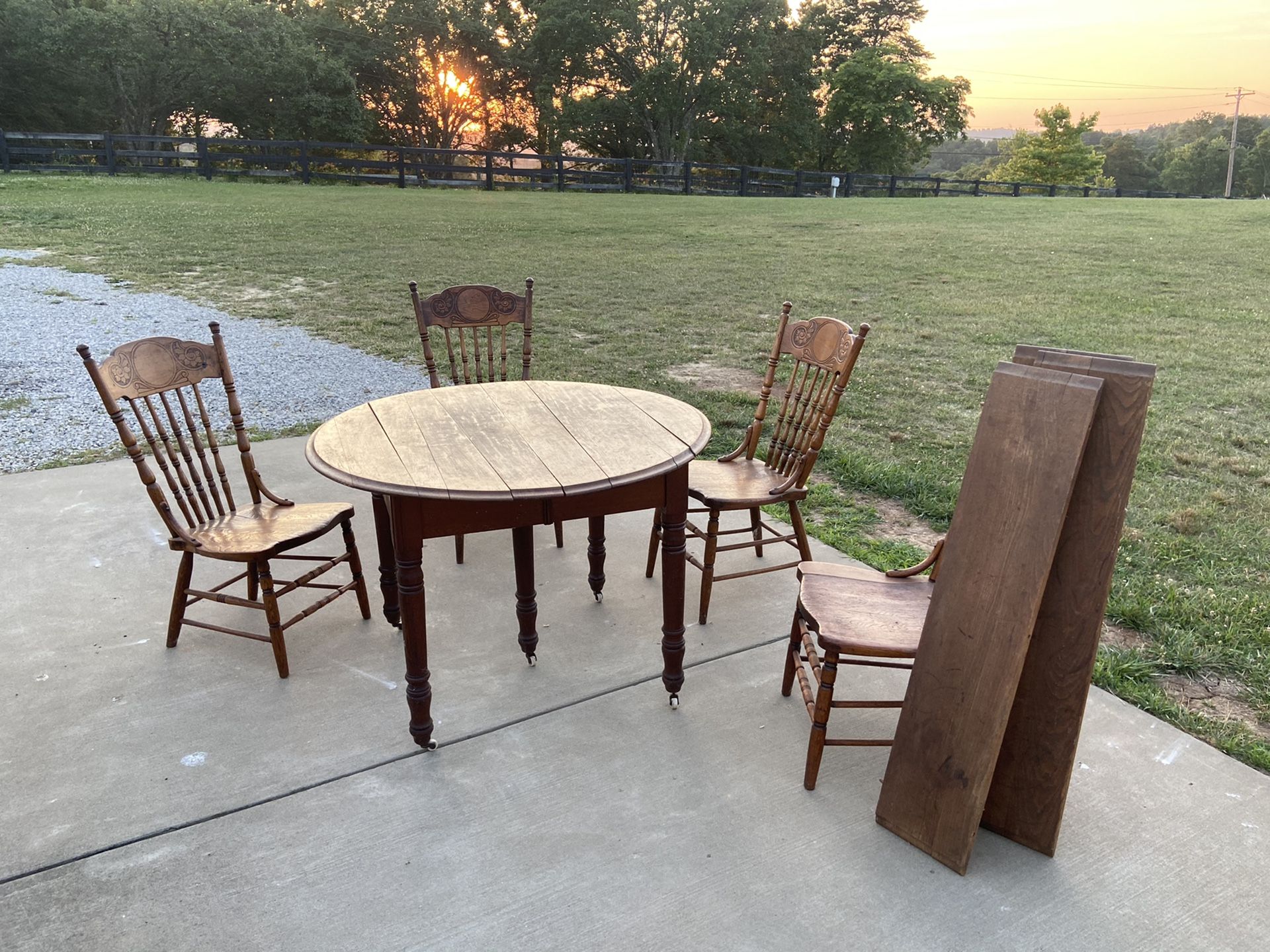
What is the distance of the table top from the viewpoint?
2.00m

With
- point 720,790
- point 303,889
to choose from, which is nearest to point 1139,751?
point 720,790

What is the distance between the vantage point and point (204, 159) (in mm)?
18938

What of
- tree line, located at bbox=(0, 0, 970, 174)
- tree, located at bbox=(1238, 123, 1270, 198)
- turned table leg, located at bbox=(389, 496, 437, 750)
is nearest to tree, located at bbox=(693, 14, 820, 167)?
tree line, located at bbox=(0, 0, 970, 174)

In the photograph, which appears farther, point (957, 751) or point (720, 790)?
point (720, 790)

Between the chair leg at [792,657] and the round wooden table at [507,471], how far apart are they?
304mm

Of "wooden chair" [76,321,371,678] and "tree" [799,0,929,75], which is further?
"tree" [799,0,929,75]

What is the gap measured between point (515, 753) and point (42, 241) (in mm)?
11697

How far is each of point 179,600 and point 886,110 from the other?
38.2 meters

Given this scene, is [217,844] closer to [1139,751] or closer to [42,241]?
[1139,751]

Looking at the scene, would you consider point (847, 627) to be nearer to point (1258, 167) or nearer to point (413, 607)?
point (413, 607)

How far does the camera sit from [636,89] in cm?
3161

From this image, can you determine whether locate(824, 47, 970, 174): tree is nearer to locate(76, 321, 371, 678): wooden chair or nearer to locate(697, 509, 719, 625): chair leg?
locate(697, 509, 719, 625): chair leg

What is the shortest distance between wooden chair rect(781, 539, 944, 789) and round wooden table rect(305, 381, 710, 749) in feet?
1.15

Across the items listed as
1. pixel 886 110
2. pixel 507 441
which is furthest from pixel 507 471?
pixel 886 110
